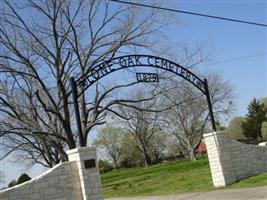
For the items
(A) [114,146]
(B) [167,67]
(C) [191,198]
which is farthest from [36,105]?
(A) [114,146]

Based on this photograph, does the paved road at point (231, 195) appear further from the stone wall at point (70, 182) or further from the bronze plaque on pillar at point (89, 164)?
the bronze plaque on pillar at point (89, 164)

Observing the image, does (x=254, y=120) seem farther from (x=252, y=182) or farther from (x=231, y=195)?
(x=231, y=195)

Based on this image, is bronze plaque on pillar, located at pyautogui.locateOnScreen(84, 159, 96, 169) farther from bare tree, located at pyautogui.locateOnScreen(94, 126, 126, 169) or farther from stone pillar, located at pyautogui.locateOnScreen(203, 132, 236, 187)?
bare tree, located at pyautogui.locateOnScreen(94, 126, 126, 169)

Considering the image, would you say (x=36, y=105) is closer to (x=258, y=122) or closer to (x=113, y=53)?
(x=113, y=53)

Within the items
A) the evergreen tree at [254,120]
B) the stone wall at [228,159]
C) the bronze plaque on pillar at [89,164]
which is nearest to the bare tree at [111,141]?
the evergreen tree at [254,120]

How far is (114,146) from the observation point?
80312mm

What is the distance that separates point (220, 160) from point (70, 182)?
6.05m

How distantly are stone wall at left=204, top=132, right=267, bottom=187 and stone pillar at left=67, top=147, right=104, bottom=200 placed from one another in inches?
207

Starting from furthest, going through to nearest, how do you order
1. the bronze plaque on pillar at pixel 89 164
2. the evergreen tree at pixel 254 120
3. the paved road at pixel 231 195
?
the evergreen tree at pixel 254 120 → the bronze plaque on pillar at pixel 89 164 → the paved road at pixel 231 195

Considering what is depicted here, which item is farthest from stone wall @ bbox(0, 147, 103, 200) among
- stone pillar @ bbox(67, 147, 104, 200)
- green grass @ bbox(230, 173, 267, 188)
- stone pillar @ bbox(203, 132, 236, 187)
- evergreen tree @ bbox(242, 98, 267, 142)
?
evergreen tree @ bbox(242, 98, 267, 142)

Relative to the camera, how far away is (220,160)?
1667 centimetres

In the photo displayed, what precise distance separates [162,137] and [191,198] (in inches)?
2213

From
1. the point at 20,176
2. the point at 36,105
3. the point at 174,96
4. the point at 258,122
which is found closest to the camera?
the point at 174,96

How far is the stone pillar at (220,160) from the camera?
16594mm
